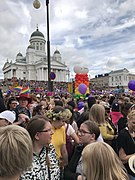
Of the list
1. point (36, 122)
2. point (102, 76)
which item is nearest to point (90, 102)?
point (36, 122)

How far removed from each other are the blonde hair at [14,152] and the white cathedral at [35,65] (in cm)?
8199

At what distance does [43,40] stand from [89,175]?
9305 centimetres

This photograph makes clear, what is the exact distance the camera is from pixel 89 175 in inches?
66.6

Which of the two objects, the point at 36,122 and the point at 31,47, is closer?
the point at 36,122

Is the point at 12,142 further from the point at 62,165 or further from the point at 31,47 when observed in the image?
the point at 31,47

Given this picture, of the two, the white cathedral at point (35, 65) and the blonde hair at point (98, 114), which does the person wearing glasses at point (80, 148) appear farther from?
the white cathedral at point (35, 65)

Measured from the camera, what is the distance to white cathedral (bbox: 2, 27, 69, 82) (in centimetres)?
8456

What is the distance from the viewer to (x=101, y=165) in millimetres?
1672

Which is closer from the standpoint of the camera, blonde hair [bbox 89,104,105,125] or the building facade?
blonde hair [bbox 89,104,105,125]

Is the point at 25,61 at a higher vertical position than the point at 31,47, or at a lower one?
lower

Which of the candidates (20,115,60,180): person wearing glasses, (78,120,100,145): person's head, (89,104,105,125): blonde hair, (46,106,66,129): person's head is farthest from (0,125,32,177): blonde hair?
(89,104,105,125): blonde hair

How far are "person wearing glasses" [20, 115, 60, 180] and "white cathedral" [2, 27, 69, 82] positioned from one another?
266 ft

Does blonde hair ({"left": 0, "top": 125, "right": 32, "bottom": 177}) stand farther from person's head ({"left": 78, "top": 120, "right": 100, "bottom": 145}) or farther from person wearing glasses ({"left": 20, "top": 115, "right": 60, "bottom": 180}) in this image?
person's head ({"left": 78, "top": 120, "right": 100, "bottom": 145})

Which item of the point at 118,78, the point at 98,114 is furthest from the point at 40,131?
the point at 118,78
